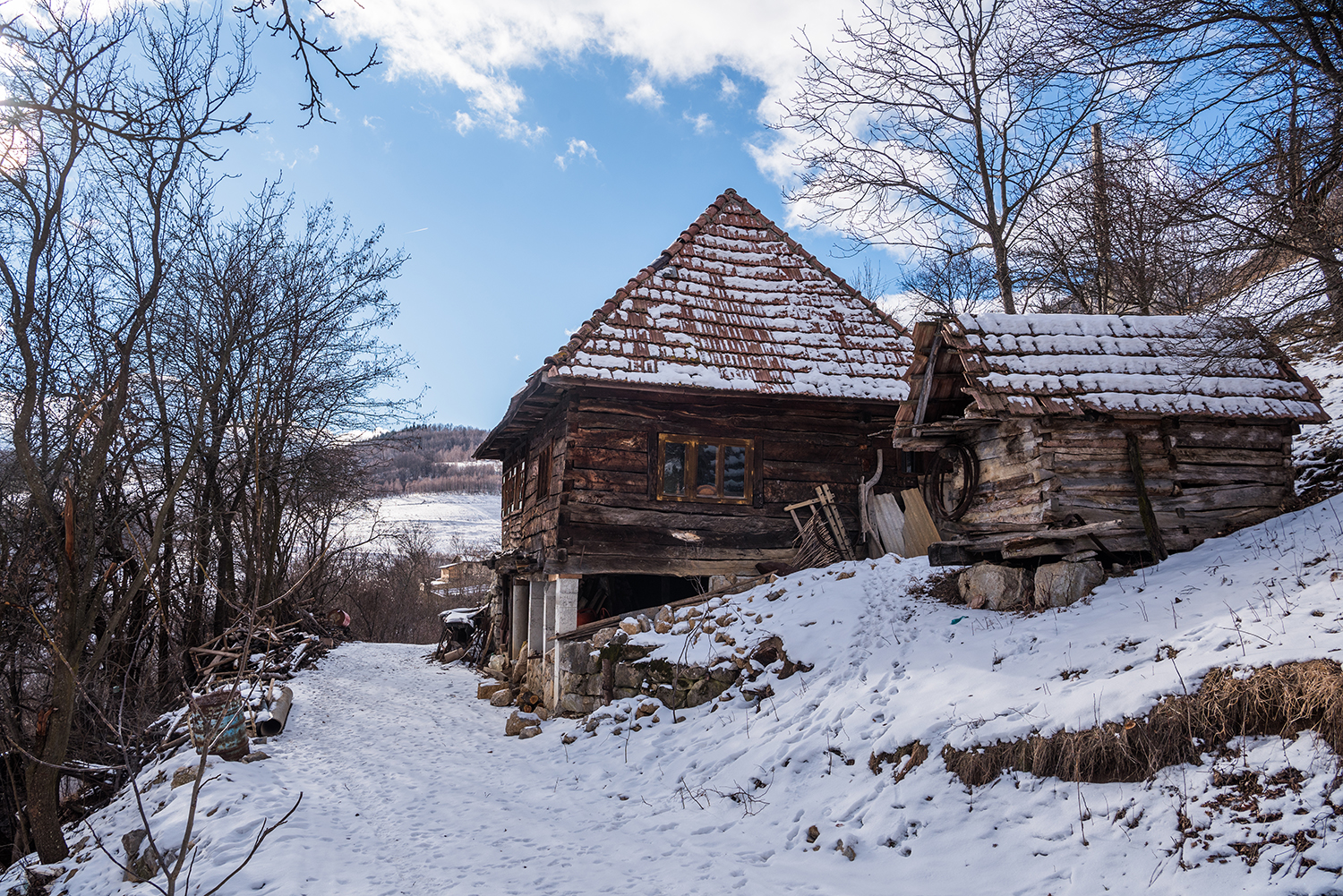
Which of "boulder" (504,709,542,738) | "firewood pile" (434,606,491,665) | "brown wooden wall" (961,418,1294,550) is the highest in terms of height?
"brown wooden wall" (961,418,1294,550)

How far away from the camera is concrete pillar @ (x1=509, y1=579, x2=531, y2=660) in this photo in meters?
15.7

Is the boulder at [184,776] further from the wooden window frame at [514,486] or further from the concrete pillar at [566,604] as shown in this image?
the wooden window frame at [514,486]

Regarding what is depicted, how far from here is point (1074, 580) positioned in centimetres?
759

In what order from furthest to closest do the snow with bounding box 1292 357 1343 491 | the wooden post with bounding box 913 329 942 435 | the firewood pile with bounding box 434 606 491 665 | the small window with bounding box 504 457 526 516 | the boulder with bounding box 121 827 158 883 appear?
the firewood pile with bounding box 434 606 491 665 → the small window with bounding box 504 457 526 516 → the snow with bounding box 1292 357 1343 491 → the wooden post with bounding box 913 329 942 435 → the boulder with bounding box 121 827 158 883

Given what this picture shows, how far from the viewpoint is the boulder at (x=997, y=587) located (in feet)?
26.6

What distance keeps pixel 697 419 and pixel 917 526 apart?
12.0 ft

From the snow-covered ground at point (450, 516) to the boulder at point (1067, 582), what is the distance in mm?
46311

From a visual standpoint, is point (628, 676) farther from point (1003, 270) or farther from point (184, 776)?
point (1003, 270)

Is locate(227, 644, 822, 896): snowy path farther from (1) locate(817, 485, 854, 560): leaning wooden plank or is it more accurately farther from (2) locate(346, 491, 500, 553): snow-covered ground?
(2) locate(346, 491, 500, 553): snow-covered ground

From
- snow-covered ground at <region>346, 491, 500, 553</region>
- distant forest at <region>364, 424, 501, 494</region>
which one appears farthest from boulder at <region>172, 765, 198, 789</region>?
distant forest at <region>364, 424, 501, 494</region>

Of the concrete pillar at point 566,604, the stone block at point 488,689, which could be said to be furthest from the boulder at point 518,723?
the stone block at point 488,689

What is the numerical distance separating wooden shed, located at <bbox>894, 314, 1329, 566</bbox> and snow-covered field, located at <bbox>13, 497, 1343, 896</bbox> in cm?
61

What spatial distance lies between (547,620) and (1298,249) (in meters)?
10.1

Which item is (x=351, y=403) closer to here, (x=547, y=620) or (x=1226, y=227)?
(x=547, y=620)
